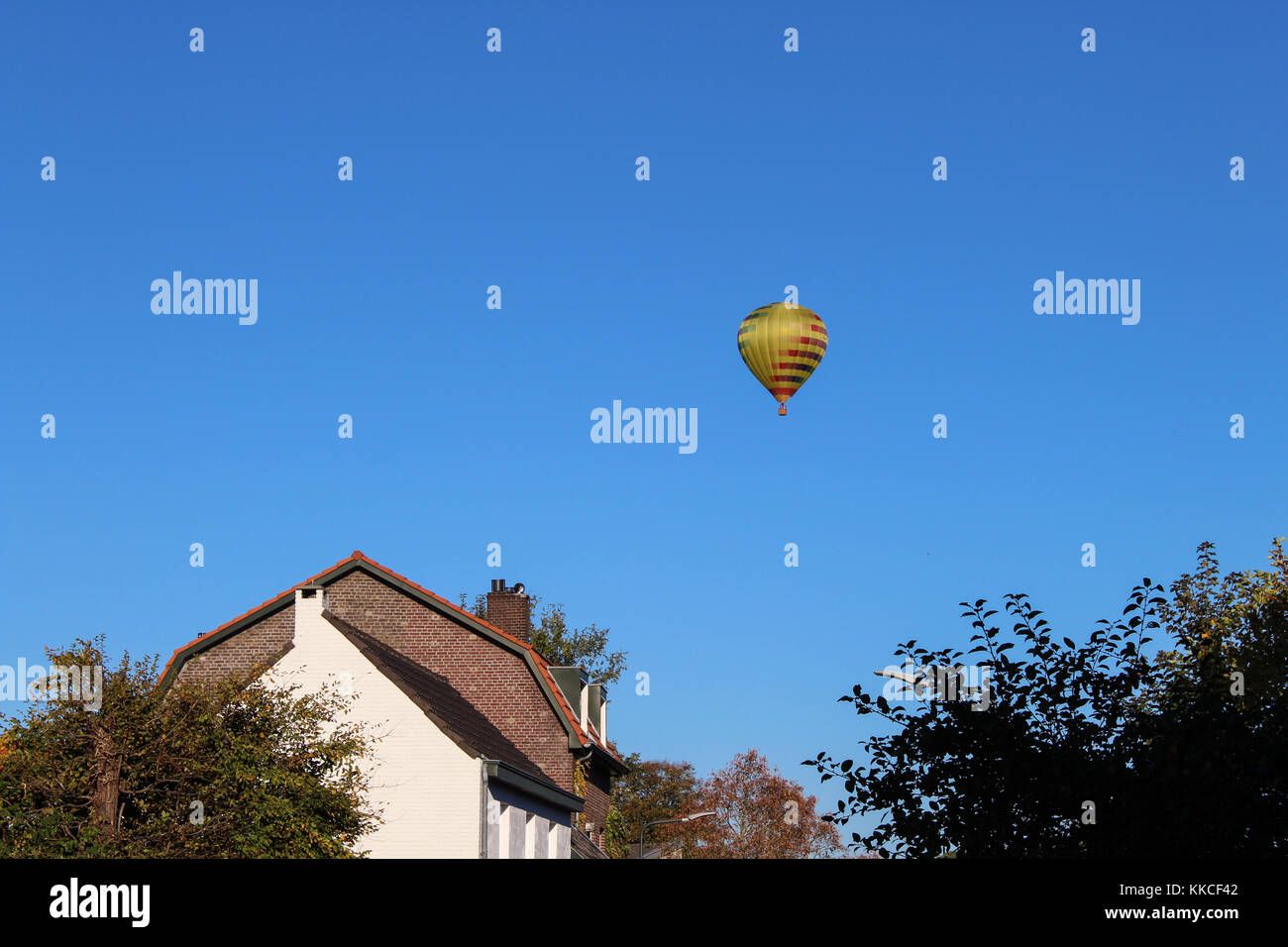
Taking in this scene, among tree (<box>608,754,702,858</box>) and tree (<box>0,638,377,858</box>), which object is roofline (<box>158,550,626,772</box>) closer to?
tree (<box>0,638,377,858</box>)

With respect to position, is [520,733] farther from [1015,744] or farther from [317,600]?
[1015,744]

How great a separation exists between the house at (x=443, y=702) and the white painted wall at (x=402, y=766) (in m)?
0.02

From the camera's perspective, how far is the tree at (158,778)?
19.8 meters

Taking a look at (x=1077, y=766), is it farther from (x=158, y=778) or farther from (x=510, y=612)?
(x=510, y=612)

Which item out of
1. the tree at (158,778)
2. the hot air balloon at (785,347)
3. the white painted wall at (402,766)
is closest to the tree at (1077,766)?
the tree at (158,778)

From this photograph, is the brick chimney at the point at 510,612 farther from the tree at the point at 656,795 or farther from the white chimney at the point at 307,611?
the tree at the point at 656,795

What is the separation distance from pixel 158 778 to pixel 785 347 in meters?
24.6

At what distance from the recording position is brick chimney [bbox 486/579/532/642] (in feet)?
132

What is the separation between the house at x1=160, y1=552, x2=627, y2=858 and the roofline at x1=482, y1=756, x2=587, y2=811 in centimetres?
5

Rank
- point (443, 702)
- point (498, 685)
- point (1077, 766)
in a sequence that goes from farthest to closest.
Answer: point (498, 685) < point (443, 702) < point (1077, 766)

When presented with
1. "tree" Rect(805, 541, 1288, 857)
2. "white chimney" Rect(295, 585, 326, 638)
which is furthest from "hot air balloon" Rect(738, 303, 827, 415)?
"tree" Rect(805, 541, 1288, 857)

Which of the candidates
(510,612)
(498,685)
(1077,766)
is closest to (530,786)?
(498,685)

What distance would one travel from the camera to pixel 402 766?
92.1 ft
